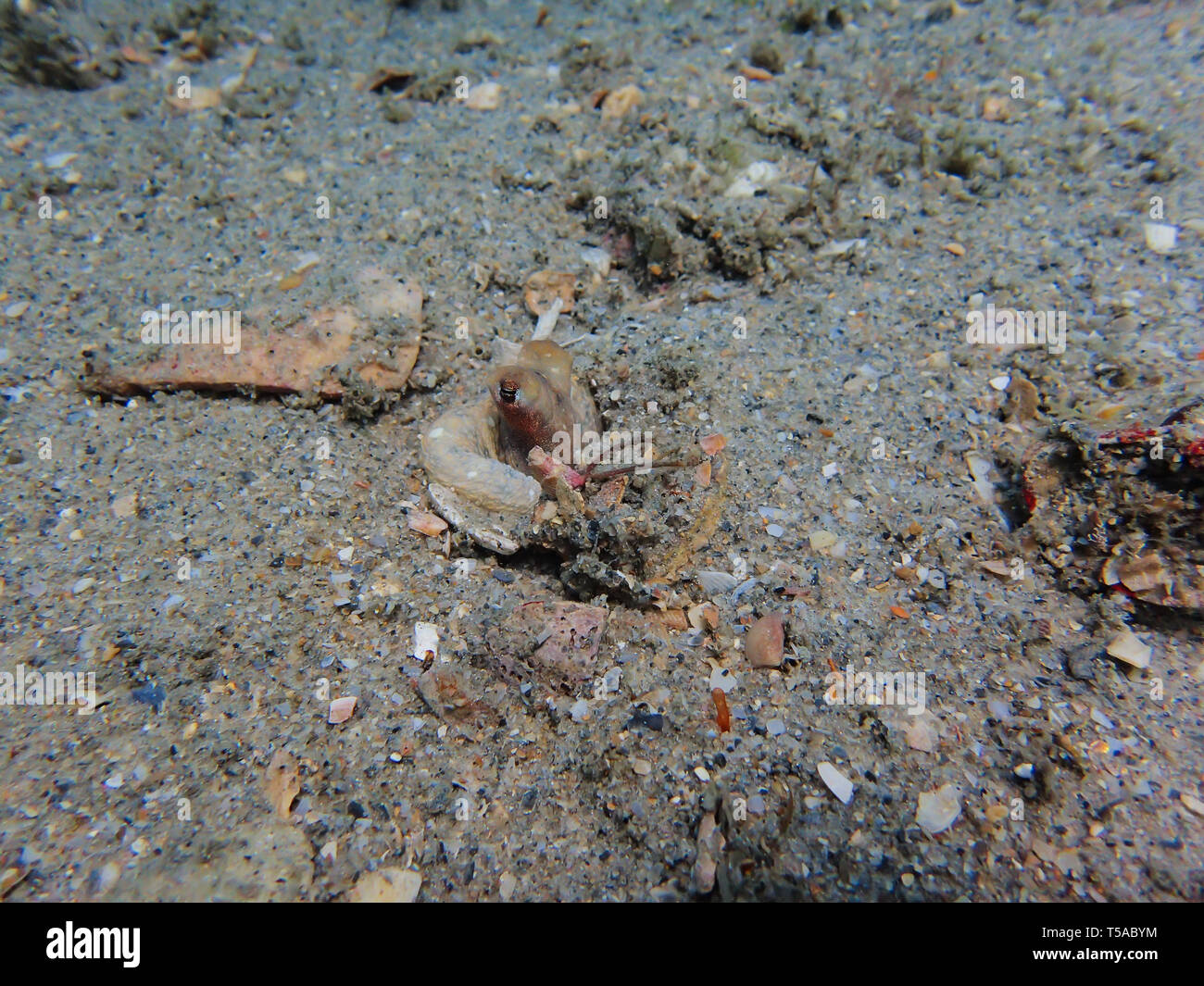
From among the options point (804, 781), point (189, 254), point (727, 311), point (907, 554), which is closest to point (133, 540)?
point (189, 254)

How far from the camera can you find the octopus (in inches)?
111

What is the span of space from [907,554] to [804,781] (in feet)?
3.91

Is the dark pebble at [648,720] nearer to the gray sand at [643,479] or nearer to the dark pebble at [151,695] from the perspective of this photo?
the gray sand at [643,479]

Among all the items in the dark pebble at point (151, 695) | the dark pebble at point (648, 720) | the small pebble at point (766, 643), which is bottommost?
the dark pebble at point (648, 720)

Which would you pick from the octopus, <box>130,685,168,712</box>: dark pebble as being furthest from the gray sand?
the octopus

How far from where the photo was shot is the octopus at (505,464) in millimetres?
2832

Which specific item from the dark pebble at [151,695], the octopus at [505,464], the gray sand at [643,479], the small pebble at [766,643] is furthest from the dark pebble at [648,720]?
the dark pebble at [151,695]

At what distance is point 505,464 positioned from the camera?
3051 millimetres

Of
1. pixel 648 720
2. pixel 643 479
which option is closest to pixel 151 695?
pixel 648 720

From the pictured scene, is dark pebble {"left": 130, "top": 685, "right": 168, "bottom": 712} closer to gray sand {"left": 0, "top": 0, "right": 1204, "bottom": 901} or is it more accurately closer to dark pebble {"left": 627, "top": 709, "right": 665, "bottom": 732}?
gray sand {"left": 0, "top": 0, "right": 1204, "bottom": 901}

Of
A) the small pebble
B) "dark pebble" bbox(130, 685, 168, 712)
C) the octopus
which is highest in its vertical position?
the octopus

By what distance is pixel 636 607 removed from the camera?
8.91ft

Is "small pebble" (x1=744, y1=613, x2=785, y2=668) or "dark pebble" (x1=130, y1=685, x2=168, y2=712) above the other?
"small pebble" (x1=744, y1=613, x2=785, y2=668)

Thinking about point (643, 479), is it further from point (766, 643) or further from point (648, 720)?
point (648, 720)
